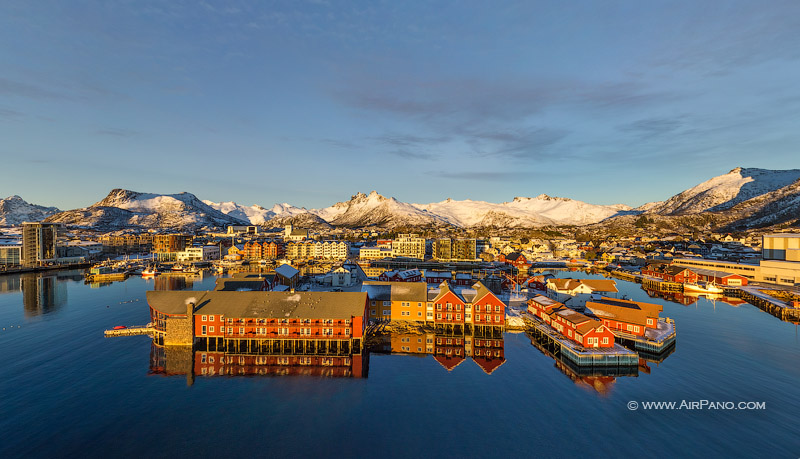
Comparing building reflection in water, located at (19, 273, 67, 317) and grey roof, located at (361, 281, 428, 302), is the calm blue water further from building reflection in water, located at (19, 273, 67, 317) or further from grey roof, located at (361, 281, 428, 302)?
building reflection in water, located at (19, 273, 67, 317)

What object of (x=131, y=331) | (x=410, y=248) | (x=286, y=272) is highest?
(x=410, y=248)

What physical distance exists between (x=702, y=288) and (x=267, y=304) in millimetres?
93576

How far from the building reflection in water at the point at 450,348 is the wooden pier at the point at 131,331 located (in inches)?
1207

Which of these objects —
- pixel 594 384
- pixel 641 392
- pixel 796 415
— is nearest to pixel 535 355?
pixel 594 384

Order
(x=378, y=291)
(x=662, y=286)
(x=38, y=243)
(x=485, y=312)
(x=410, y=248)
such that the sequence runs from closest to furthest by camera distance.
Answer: (x=485, y=312) < (x=378, y=291) < (x=662, y=286) < (x=38, y=243) < (x=410, y=248)

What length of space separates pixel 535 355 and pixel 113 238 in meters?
205

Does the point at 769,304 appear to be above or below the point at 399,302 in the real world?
below

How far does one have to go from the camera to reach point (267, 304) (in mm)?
44969

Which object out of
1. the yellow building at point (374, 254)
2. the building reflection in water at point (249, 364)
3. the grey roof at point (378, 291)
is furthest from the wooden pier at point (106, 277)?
the grey roof at point (378, 291)

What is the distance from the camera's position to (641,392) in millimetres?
33250

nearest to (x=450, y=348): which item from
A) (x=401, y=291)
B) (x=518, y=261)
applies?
(x=401, y=291)

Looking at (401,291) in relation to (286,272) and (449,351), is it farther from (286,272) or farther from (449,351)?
(286,272)

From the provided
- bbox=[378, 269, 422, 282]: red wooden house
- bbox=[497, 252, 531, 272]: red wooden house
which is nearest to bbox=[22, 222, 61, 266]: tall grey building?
bbox=[378, 269, 422, 282]: red wooden house

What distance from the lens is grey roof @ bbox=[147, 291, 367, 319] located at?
4344 centimetres
